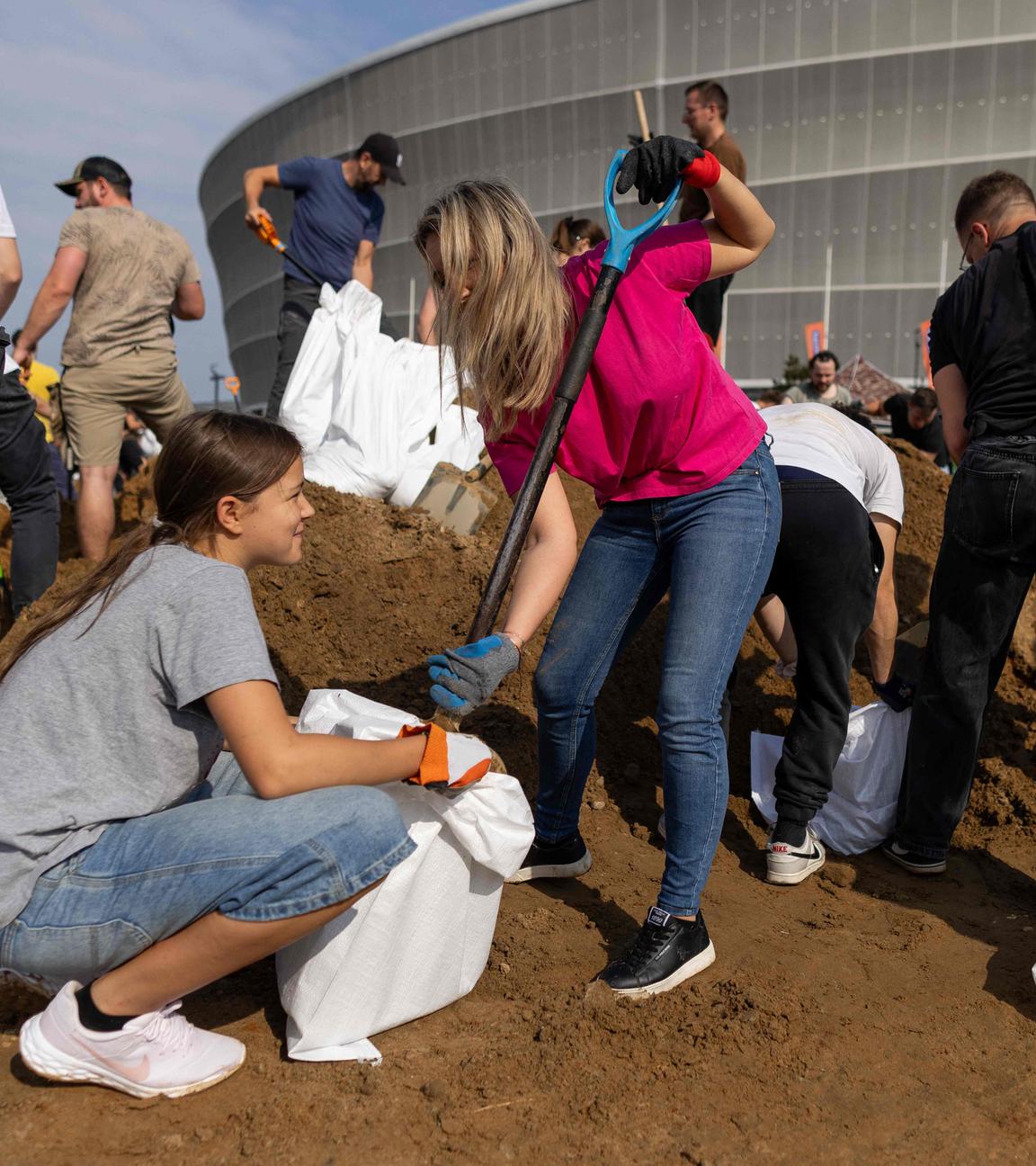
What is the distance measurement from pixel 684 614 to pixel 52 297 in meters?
3.55

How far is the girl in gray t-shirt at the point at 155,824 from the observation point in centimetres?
181

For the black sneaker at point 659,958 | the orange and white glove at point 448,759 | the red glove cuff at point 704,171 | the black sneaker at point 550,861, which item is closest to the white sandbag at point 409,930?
the orange and white glove at point 448,759

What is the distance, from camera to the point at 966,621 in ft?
9.68

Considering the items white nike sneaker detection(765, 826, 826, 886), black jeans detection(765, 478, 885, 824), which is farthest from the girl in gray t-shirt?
white nike sneaker detection(765, 826, 826, 886)

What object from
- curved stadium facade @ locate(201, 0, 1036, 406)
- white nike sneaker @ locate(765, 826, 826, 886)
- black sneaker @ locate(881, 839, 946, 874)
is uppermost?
curved stadium facade @ locate(201, 0, 1036, 406)

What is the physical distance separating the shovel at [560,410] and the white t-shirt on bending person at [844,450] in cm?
99

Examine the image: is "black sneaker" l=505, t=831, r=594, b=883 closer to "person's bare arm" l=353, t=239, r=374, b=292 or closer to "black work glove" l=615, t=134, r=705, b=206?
"black work glove" l=615, t=134, r=705, b=206

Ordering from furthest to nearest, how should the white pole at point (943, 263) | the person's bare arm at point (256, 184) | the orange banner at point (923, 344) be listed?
1. the white pole at point (943, 263)
2. the person's bare arm at point (256, 184)
3. the orange banner at point (923, 344)

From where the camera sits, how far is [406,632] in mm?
4168

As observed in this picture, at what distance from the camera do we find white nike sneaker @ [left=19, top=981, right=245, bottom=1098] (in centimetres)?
181

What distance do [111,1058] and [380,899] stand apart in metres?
0.54

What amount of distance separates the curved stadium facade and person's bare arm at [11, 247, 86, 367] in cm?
1983

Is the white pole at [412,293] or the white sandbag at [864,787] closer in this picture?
the white sandbag at [864,787]

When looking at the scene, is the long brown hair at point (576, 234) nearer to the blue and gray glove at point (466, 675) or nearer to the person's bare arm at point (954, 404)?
the person's bare arm at point (954, 404)
